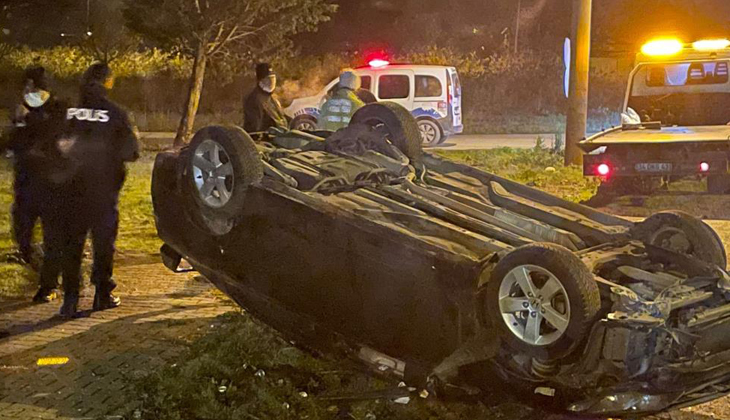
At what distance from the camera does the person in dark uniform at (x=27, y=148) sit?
21.9 ft

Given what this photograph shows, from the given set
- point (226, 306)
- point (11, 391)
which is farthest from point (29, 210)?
point (11, 391)

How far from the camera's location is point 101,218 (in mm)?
6480

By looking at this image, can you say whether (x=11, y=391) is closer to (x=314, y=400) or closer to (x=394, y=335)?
(x=314, y=400)

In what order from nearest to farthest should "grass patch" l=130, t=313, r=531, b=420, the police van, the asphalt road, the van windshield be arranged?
1. "grass patch" l=130, t=313, r=531, b=420
2. the van windshield
3. the police van
4. the asphalt road

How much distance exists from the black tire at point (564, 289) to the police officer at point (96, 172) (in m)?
3.72

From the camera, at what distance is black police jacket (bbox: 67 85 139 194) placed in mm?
6375

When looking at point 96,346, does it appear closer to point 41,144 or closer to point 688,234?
point 41,144

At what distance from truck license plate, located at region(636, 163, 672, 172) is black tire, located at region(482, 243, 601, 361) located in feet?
23.5

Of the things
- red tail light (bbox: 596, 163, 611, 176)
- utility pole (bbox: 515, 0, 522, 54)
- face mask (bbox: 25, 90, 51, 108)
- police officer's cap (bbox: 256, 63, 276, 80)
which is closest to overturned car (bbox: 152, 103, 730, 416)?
face mask (bbox: 25, 90, 51, 108)

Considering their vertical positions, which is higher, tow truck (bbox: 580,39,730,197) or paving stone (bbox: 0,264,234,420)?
tow truck (bbox: 580,39,730,197)

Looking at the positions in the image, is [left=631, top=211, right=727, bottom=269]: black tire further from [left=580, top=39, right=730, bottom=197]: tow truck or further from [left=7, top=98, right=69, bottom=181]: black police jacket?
[left=580, top=39, right=730, bottom=197]: tow truck

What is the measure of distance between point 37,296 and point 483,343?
14.5 feet

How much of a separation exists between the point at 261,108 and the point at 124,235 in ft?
9.16

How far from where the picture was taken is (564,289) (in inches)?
141
